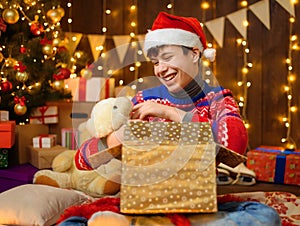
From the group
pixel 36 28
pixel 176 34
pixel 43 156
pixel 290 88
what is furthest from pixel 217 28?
pixel 176 34

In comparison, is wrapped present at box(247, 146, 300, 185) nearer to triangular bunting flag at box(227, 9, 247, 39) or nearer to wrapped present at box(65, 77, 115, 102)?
triangular bunting flag at box(227, 9, 247, 39)

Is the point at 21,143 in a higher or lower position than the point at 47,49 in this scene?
lower

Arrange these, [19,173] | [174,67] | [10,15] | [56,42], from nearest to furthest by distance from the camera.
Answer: [174,67] < [19,173] < [10,15] < [56,42]

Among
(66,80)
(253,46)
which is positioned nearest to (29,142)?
(66,80)

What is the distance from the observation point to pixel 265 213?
105cm

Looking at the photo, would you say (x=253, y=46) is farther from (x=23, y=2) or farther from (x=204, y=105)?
(x=204, y=105)

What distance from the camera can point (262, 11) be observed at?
2703 mm

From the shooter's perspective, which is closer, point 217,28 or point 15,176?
point 15,176

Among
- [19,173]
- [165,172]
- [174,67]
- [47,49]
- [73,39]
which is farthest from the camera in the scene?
[73,39]

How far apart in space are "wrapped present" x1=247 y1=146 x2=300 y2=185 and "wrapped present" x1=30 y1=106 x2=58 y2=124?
1.17 metres

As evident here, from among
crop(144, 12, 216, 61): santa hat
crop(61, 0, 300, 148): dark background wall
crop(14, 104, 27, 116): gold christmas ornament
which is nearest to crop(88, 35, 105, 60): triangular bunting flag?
crop(61, 0, 300, 148): dark background wall

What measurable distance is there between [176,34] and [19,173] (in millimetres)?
1405

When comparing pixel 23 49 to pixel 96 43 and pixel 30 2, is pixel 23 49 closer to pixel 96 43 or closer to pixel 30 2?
pixel 30 2

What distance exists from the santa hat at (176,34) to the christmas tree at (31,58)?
4.69 feet
